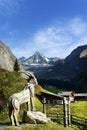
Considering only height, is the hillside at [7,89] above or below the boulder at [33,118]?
above

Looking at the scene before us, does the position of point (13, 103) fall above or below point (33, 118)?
above

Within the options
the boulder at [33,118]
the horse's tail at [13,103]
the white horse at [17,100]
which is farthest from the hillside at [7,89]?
the horse's tail at [13,103]

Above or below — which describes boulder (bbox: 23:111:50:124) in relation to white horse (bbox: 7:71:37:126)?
below

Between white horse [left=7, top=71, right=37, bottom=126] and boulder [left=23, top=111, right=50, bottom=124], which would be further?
boulder [left=23, top=111, right=50, bottom=124]

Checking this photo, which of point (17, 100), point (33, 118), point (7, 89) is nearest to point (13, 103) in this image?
point (17, 100)

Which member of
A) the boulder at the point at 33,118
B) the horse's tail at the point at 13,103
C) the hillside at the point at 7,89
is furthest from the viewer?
the hillside at the point at 7,89

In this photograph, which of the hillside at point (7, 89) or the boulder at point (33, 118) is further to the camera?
the hillside at point (7, 89)

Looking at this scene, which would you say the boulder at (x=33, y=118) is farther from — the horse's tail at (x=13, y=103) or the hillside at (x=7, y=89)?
the hillside at (x=7, y=89)

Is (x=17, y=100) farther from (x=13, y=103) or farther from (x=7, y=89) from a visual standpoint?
(x=7, y=89)

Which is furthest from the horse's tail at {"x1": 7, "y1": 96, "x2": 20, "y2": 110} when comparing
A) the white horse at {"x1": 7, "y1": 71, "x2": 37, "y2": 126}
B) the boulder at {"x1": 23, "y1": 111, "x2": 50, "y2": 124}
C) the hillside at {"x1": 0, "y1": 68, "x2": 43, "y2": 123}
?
the hillside at {"x1": 0, "y1": 68, "x2": 43, "y2": 123}

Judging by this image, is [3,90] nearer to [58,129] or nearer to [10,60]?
[58,129]

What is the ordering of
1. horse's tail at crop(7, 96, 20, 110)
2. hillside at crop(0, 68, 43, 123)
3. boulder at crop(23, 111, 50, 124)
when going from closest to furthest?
horse's tail at crop(7, 96, 20, 110) < boulder at crop(23, 111, 50, 124) < hillside at crop(0, 68, 43, 123)

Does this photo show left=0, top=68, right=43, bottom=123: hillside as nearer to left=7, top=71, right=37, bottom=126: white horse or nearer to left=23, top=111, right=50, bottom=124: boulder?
left=7, top=71, right=37, bottom=126: white horse

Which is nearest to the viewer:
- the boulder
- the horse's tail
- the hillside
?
the horse's tail
